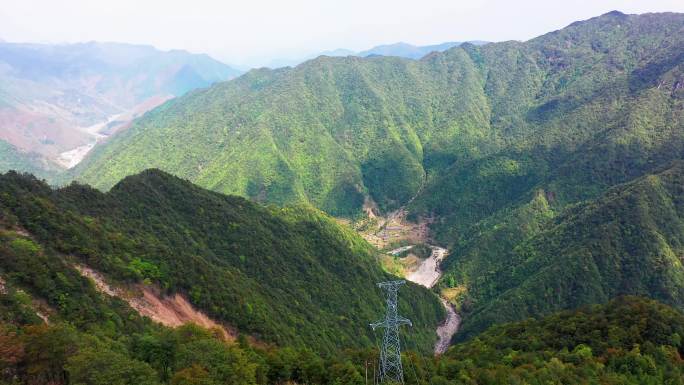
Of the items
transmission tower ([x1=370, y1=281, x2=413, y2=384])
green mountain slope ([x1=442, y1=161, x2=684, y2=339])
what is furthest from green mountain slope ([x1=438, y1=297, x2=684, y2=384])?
green mountain slope ([x1=442, y1=161, x2=684, y2=339])

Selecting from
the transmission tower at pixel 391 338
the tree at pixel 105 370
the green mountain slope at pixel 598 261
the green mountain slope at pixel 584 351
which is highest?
the tree at pixel 105 370

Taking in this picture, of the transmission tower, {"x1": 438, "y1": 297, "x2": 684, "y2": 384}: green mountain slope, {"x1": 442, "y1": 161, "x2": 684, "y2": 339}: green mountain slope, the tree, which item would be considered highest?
the tree

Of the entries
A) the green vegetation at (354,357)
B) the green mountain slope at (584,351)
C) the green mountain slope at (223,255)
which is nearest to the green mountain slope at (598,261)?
the green mountain slope at (223,255)

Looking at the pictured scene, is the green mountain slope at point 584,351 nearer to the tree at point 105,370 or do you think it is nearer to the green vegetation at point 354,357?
the green vegetation at point 354,357

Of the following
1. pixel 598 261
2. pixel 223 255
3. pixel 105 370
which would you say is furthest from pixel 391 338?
pixel 598 261

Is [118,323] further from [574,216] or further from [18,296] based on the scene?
[574,216]

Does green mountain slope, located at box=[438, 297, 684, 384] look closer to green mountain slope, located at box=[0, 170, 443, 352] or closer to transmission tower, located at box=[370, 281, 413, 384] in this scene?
transmission tower, located at box=[370, 281, 413, 384]

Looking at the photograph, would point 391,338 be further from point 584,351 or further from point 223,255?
point 223,255
